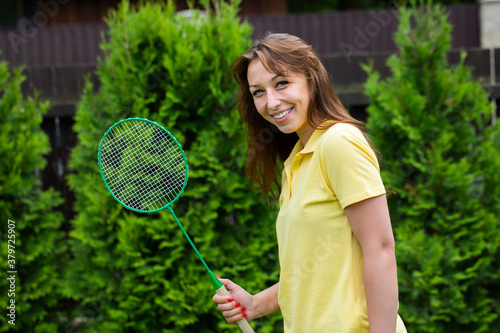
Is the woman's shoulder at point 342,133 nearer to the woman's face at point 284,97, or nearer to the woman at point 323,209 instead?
the woman at point 323,209

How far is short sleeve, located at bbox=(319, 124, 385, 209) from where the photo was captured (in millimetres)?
1662

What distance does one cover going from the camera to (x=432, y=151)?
4289mm

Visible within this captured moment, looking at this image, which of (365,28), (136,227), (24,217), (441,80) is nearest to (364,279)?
(136,227)

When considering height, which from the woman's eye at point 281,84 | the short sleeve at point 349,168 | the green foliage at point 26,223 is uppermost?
the woman's eye at point 281,84

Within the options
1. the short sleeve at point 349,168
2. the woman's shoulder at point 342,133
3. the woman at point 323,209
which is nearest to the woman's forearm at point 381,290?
the woman at point 323,209

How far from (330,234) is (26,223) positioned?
357 cm

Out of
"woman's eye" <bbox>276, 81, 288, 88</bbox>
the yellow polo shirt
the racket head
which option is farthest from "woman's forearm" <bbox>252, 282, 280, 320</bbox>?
the racket head

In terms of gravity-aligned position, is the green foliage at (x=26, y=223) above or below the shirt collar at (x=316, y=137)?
below

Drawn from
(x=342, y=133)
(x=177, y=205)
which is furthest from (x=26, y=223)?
(x=342, y=133)

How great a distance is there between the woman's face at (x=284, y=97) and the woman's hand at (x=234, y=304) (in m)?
0.83

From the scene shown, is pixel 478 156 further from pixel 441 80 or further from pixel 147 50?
pixel 147 50

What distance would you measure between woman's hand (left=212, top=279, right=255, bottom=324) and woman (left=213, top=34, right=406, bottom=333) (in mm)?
366

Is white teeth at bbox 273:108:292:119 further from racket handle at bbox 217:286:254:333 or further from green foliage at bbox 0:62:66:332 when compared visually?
green foliage at bbox 0:62:66:332

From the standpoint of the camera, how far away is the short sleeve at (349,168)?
166 centimetres
